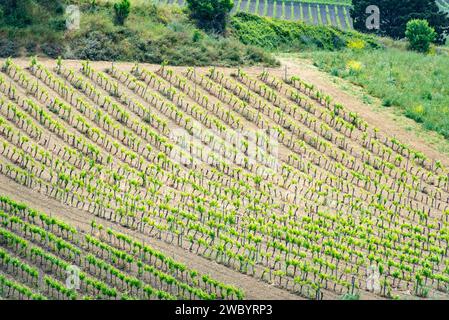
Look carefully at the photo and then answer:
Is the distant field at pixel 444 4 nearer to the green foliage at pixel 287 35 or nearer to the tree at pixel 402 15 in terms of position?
the tree at pixel 402 15

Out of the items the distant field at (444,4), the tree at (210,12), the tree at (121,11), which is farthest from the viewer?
the distant field at (444,4)

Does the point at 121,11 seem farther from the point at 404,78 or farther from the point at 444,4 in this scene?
the point at 444,4

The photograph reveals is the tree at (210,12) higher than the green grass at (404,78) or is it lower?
higher

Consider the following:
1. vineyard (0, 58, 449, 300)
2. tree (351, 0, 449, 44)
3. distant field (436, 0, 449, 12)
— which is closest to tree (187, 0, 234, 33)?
vineyard (0, 58, 449, 300)

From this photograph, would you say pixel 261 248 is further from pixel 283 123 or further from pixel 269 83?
pixel 269 83

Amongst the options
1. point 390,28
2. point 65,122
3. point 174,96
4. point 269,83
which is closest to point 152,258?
point 65,122

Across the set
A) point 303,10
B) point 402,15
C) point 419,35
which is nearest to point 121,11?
point 419,35

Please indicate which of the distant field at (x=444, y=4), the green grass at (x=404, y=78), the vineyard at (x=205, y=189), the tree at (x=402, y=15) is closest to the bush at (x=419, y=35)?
the green grass at (x=404, y=78)
